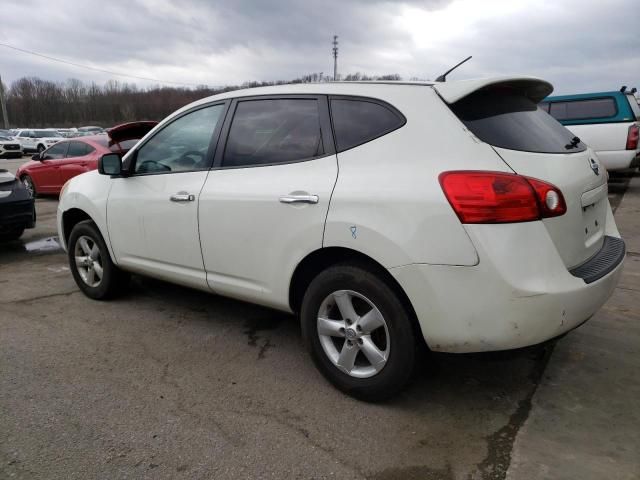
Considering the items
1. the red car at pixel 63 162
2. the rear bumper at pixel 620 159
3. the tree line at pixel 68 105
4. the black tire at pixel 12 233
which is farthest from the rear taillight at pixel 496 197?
the tree line at pixel 68 105

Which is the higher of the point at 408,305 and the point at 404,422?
the point at 408,305

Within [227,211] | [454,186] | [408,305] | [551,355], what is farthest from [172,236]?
[551,355]

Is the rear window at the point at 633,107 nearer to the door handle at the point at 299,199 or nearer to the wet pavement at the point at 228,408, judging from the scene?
the wet pavement at the point at 228,408

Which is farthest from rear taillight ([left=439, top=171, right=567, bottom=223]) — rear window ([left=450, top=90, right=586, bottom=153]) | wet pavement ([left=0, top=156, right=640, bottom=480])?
wet pavement ([left=0, top=156, right=640, bottom=480])

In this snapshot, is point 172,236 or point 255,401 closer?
point 255,401

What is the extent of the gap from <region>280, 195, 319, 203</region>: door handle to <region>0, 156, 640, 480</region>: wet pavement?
1.08 metres

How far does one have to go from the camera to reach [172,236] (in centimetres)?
358

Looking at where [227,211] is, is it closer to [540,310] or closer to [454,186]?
[454,186]

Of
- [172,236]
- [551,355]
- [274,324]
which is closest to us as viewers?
[551,355]

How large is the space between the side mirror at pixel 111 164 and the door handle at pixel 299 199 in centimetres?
177

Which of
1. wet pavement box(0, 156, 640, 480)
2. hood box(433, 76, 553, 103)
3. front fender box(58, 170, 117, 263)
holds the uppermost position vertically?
hood box(433, 76, 553, 103)

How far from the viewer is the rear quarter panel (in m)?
2.31

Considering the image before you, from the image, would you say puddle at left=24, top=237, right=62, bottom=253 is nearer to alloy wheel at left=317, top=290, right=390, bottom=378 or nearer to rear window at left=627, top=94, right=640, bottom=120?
alloy wheel at left=317, top=290, right=390, bottom=378

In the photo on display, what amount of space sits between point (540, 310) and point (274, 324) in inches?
85.4
